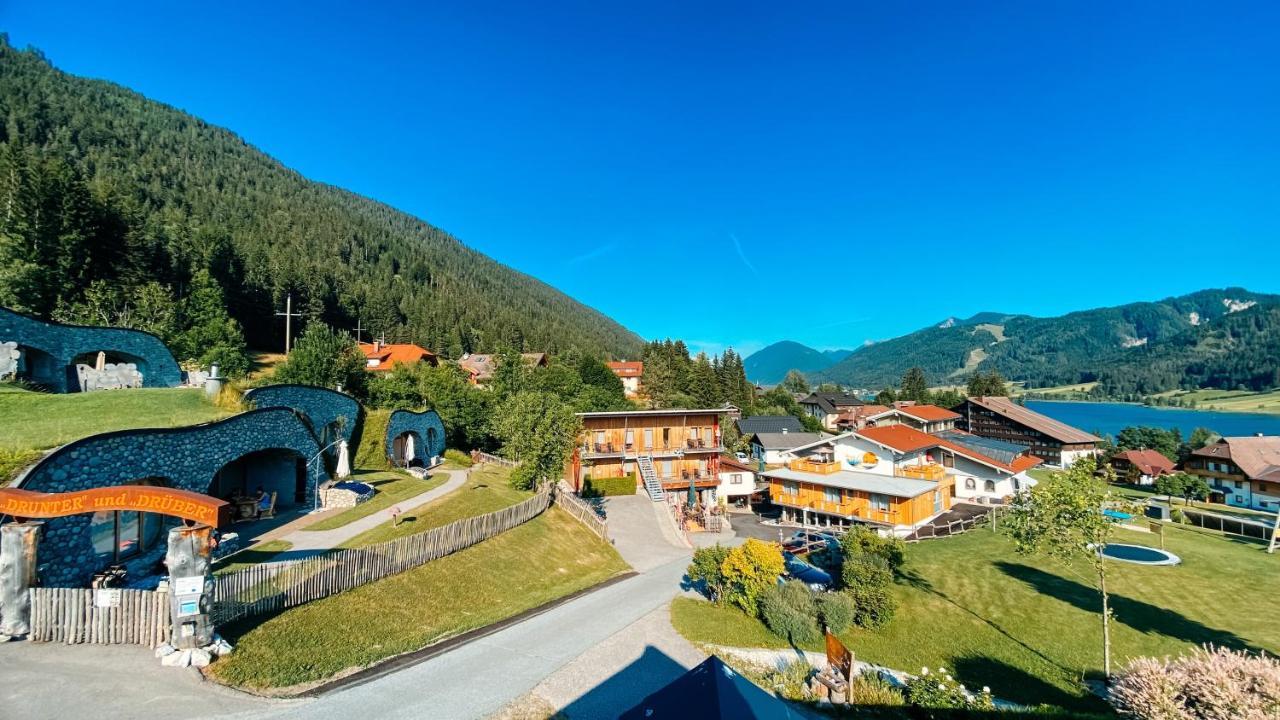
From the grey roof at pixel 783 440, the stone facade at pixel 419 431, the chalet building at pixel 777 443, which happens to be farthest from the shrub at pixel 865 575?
the grey roof at pixel 783 440

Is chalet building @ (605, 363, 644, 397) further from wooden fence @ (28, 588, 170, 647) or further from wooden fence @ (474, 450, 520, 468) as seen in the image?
wooden fence @ (28, 588, 170, 647)

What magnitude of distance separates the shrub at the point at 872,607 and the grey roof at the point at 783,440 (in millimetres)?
42667

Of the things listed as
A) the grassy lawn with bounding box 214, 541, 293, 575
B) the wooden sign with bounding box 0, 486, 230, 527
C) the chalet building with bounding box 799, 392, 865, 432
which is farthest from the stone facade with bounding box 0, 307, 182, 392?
the chalet building with bounding box 799, 392, 865, 432

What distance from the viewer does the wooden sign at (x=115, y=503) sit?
10.9 m

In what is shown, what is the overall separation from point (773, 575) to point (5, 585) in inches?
795

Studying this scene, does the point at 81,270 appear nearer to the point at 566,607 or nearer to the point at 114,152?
the point at 566,607

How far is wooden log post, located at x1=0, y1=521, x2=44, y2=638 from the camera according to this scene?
10680 millimetres

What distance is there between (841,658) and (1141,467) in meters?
70.9

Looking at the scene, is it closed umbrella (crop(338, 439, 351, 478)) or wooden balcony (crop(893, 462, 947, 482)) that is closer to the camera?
closed umbrella (crop(338, 439, 351, 478))

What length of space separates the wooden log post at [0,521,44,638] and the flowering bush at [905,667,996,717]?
1943 centimetres

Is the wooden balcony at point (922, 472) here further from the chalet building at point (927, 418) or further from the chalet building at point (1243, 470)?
the chalet building at point (927, 418)

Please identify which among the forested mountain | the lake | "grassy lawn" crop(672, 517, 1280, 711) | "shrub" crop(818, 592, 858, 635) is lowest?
the lake

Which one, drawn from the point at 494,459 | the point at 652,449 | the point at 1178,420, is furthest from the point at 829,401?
the point at 1178,420

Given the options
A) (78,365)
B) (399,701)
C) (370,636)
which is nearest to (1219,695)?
(399,701)
